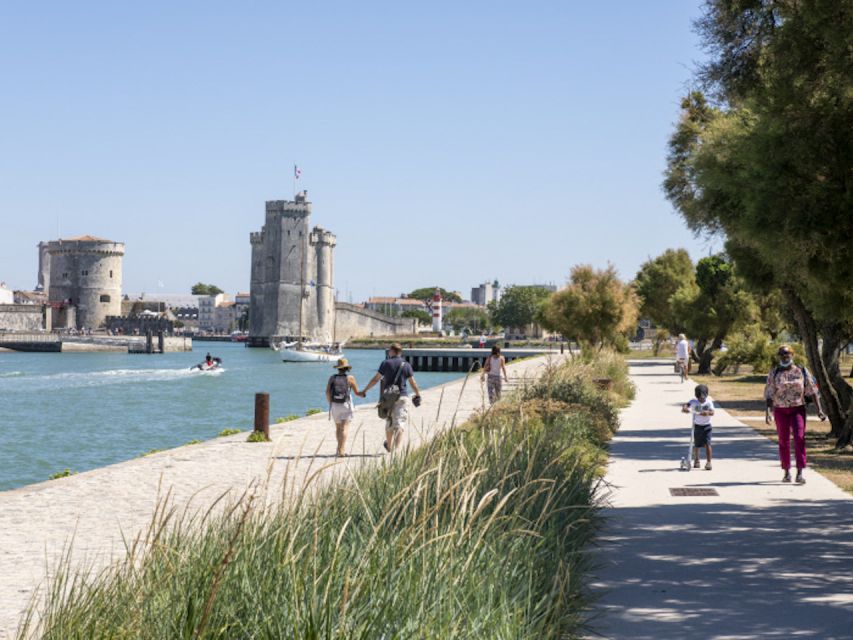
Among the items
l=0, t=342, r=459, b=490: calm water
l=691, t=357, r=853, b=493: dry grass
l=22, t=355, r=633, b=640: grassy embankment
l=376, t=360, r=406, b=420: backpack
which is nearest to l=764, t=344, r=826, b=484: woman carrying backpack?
l=691, t=357, r=853, b=493: dry grass

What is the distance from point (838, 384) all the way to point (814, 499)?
387 inches

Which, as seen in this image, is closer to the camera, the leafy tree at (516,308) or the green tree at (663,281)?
the green tree at (663,281)

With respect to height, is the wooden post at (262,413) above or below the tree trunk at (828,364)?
below

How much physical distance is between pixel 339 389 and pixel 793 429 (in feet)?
22.4

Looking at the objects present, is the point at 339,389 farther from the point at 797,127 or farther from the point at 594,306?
the point at 594,306

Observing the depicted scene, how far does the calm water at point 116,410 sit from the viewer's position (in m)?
31.1

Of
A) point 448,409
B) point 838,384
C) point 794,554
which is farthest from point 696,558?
point 448,409

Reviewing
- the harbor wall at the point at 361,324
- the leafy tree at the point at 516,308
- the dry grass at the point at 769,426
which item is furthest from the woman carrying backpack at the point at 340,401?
the leafy tree at the point at 516,308

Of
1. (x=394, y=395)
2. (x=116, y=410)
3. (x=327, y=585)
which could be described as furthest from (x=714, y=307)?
(x=327, y=585)

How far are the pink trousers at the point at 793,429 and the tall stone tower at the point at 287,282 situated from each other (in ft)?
→ 440

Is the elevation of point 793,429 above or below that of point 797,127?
below

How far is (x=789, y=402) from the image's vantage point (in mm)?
14328

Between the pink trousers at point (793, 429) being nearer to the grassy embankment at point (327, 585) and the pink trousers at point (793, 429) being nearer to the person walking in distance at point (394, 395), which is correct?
the person walking in distance at point (394, 395)

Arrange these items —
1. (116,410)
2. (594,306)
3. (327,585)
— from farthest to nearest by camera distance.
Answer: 1. (594,306)
2. (116,410)
3. (327,585)
